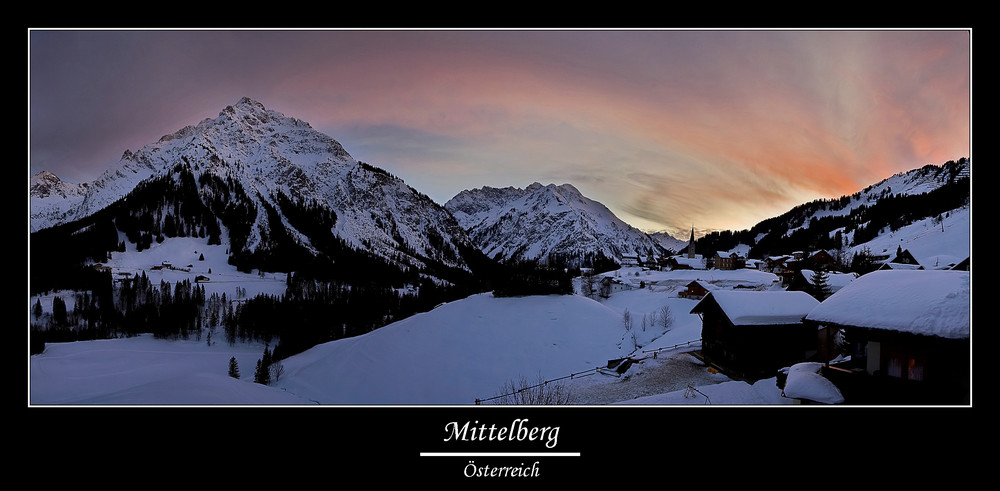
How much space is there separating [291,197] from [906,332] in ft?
546

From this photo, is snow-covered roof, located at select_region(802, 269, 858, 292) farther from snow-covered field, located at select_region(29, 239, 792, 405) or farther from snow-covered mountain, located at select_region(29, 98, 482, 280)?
snow-covered mountain, located at select_region(29, 98, 482, 280)

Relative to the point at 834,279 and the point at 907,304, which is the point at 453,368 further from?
the point at 834,279

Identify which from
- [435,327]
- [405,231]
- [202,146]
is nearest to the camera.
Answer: [435,327]

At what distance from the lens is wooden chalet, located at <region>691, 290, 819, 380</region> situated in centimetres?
1322

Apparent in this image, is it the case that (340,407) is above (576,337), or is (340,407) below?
above

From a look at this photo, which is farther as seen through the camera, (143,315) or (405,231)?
(405,231)

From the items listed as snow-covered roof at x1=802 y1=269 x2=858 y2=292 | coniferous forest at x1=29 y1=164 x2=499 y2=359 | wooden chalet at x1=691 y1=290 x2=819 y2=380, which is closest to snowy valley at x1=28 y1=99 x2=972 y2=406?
coniferous forest at x1=29 y1=164 x2=499 y2=359

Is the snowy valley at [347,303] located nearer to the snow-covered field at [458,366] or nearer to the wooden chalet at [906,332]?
the snow-covered field at [458,366]

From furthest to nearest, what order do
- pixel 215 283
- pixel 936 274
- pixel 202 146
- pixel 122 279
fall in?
pixel 202 146 → pixel 215 283 → pixel 122 279 → pixel 936 274

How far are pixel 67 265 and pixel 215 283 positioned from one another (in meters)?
55.1

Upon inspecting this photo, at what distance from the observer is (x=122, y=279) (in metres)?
36.9

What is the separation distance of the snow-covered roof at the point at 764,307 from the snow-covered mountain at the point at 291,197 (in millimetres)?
74199
